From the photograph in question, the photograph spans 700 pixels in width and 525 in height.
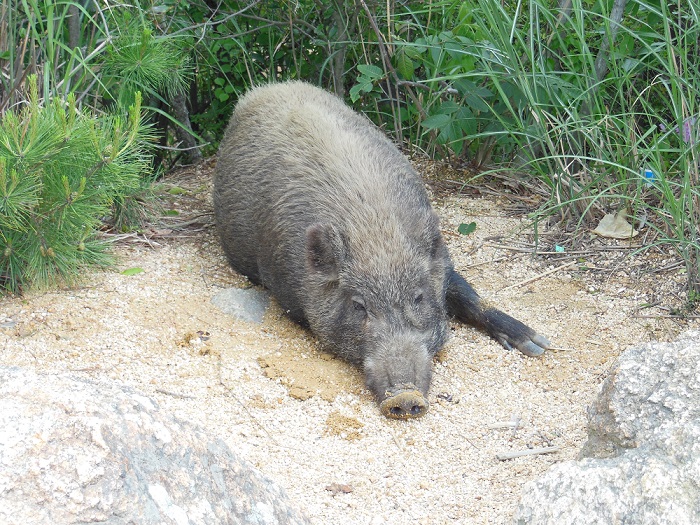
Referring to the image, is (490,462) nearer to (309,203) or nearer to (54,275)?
(309,203)

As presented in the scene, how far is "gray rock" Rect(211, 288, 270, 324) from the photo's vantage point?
4.37m

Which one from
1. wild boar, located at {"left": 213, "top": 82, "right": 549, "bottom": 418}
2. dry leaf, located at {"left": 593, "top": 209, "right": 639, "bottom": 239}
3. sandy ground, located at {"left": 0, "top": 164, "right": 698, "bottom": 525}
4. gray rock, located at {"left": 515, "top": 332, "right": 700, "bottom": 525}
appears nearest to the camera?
gray rock, located at {"left": 515, "top": 332, "right": 700, "bottom": 525}

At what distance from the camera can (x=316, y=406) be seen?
3.67m

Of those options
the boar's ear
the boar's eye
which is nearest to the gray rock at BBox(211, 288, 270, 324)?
the boar's ear

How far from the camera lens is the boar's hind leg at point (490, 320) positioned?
4105 millimetres

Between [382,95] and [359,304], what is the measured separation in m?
2.75

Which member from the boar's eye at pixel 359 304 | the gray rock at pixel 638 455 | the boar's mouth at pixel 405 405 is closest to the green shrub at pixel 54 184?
the boar's eye at pixel 359 304

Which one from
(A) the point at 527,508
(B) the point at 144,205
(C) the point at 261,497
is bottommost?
(B) the point at 144,205

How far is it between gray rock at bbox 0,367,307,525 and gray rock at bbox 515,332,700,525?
0.72 m

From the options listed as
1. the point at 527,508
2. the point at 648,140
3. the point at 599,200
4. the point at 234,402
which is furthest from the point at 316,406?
the point at 648,140

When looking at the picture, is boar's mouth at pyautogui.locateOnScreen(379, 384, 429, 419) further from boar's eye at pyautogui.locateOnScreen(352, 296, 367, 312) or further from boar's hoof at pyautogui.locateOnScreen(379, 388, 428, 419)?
boar's eye at pyautogui.locateOnScreen(352, 296, 367, 312)

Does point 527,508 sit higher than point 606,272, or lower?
higher

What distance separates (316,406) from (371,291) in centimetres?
61

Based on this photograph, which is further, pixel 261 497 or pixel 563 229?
pixel 563 229
